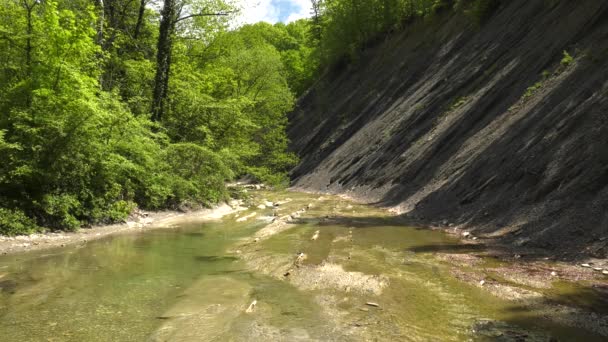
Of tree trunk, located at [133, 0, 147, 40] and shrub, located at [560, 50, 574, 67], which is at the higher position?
tree trunk, located at [133, 0, 147, 40]

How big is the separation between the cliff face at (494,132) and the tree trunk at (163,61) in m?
11.7

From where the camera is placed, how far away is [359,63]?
164ft

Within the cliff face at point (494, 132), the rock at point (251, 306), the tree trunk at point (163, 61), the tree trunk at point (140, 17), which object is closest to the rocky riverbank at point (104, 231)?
the tree trunk at point (163, 61)

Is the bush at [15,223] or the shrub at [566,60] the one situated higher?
the shrub at [566,60]

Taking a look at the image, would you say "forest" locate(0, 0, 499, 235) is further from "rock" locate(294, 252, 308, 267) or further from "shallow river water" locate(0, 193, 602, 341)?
"rock" locate(294, 252, 308, 267)

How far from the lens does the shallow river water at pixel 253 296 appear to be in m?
5.85

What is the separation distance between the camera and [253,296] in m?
7.53

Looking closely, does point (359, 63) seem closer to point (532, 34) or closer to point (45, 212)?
point (532, 34)

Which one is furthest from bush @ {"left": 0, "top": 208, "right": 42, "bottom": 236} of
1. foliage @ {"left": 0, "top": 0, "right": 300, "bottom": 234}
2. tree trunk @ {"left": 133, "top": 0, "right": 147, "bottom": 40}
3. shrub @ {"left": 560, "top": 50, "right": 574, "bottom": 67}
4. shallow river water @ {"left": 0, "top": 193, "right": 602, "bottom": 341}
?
shrub @ {"left": 560, "top": 50, "right": 574, "bottom": 67}

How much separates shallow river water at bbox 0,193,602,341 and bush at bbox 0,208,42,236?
1295 millimetres

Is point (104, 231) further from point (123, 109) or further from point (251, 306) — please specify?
point (251, 306)

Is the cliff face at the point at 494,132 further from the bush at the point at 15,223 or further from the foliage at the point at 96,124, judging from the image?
the bush at the point at 15,223

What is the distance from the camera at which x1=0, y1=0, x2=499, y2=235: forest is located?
40.3 feet

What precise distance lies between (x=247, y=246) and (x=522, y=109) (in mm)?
12519
